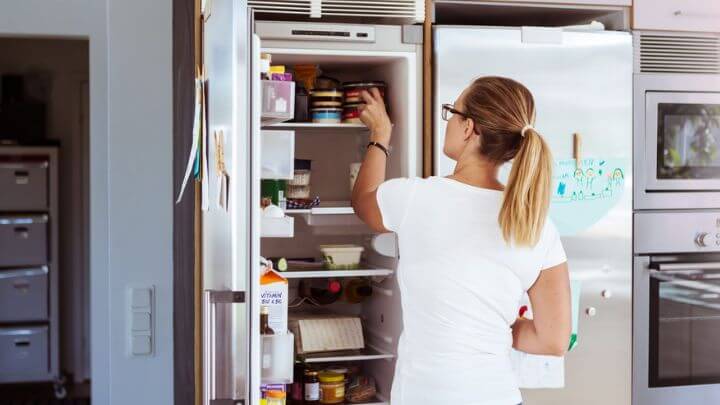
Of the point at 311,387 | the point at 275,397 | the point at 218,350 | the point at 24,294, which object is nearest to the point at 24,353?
the point at 24,294

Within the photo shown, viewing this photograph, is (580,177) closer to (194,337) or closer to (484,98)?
(484,98)

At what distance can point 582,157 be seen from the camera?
3.13 metres

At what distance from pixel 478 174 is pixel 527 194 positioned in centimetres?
13

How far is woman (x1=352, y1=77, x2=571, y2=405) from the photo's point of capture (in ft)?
6.51

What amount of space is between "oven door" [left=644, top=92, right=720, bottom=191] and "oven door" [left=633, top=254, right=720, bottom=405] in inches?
10.7

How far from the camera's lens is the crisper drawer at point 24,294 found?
6219 mm

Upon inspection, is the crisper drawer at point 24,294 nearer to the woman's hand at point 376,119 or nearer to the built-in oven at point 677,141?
the woman's hand at point 376,119

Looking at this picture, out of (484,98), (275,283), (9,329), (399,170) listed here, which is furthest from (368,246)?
(9,329)

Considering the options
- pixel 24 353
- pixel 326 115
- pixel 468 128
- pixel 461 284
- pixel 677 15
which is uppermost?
pixel 677 15

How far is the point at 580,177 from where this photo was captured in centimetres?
312

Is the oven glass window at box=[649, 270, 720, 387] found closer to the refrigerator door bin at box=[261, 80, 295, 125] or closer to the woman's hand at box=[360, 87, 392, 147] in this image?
the woman's hand at box=[360, 87, 392, 147]

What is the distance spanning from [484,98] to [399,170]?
104 centimetres

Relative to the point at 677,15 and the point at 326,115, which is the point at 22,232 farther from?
the point at 677,15

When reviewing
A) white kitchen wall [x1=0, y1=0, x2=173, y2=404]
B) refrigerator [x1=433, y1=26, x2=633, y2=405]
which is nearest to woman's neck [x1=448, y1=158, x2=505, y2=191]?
refrigerator [x1=433, y1=26, x2=633, y2=405]
